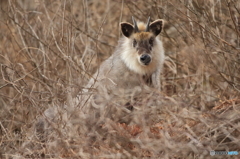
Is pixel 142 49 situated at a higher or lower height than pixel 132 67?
higher

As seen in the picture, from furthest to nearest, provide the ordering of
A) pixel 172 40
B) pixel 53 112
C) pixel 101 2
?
pixel 101 2, pixel 172 40, pixel 53 112

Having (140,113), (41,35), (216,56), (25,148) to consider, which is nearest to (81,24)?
(41,35)

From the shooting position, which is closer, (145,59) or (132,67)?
(145,59)

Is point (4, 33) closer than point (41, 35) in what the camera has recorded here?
No

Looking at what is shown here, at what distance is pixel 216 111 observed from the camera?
5262mm

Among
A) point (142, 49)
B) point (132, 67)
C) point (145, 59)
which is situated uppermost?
point (142, 49)

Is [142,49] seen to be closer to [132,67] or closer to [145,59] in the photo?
[145,59]

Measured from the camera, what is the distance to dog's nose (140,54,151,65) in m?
6.68

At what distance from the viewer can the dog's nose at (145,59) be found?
668 centimetres

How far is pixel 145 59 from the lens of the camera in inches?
263

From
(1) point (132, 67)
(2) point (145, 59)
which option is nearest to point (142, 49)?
(2) point (145, 59)

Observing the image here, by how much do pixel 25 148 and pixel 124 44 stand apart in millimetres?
2455

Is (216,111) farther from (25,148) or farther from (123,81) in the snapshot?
(25,148)

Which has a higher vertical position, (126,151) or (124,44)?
(124,44)
